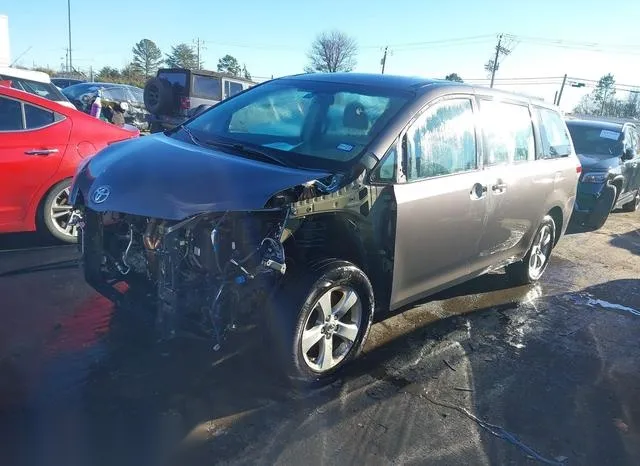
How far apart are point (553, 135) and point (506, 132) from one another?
1266 millimetres

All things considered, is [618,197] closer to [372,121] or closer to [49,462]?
[372,121]

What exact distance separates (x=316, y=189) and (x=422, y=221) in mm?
930

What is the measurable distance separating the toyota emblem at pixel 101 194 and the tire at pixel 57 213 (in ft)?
7.61

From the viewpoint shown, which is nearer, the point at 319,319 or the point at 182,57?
the point at 319,319

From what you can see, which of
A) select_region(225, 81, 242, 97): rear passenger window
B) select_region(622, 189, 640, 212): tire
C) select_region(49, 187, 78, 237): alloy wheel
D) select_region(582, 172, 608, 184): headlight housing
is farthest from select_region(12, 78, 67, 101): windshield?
select_region(622, 189, 640, 212): tire

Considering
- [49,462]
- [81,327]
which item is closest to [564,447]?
[49,462]

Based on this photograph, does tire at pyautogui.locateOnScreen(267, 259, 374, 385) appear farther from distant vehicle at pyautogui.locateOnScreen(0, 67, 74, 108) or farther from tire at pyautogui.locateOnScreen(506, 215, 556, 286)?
distant vehicle at pyautogui.locateOnScreen(0, 67, 74, 108)

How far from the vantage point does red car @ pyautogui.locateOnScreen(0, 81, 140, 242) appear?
17.1 ft

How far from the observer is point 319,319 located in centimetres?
346

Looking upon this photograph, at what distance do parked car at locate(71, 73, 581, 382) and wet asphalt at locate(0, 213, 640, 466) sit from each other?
363 mm

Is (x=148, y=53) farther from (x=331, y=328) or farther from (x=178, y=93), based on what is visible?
(x=331, y=328)

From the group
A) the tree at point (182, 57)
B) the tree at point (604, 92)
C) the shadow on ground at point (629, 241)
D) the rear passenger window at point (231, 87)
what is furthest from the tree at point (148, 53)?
the shadow on ground at point (629, 241)

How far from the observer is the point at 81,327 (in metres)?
4.00

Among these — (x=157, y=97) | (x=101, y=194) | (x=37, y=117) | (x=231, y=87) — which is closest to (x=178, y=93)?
(x=157, y=97)
